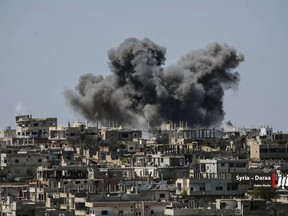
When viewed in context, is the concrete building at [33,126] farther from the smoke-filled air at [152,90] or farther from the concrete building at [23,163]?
the concrete building at [23,163]

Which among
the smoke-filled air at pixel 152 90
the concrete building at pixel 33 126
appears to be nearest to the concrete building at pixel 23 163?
the concrete building at pixel 33 126

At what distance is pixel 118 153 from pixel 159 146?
407 centimetres

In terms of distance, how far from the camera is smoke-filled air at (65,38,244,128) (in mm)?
156875

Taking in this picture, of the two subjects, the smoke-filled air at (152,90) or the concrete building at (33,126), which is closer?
the concrete building at (33,126)

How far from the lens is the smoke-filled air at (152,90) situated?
157 meters

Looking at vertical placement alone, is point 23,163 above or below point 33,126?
below

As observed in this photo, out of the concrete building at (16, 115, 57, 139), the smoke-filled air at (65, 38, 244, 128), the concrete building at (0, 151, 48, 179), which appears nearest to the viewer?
the concrete building at (0, 151, 48, 179)

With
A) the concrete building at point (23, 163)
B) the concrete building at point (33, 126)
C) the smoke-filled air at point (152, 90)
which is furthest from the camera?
the smoke-filled air at point (152, 90)

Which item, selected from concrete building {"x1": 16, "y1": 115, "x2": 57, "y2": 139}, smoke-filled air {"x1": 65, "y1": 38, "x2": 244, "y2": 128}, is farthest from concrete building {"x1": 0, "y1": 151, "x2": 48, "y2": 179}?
smoke-filled air {"x1": 65, "y1": 38, "x2": 244, "y2": 128}

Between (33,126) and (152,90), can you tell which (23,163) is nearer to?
(33,126)

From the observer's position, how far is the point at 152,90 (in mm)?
158375

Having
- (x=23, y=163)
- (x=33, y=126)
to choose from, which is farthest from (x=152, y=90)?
(x=23, y=163)

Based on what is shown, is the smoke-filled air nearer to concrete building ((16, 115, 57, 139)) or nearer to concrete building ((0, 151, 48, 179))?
concrete building ((16, 115, 57, 139))

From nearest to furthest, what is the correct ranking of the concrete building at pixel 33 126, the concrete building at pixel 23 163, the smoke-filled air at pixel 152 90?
the concrete building at pixel 23 163 → the concrete building at pixel 33 126 → the smoke-filled air at pixel 152 90
